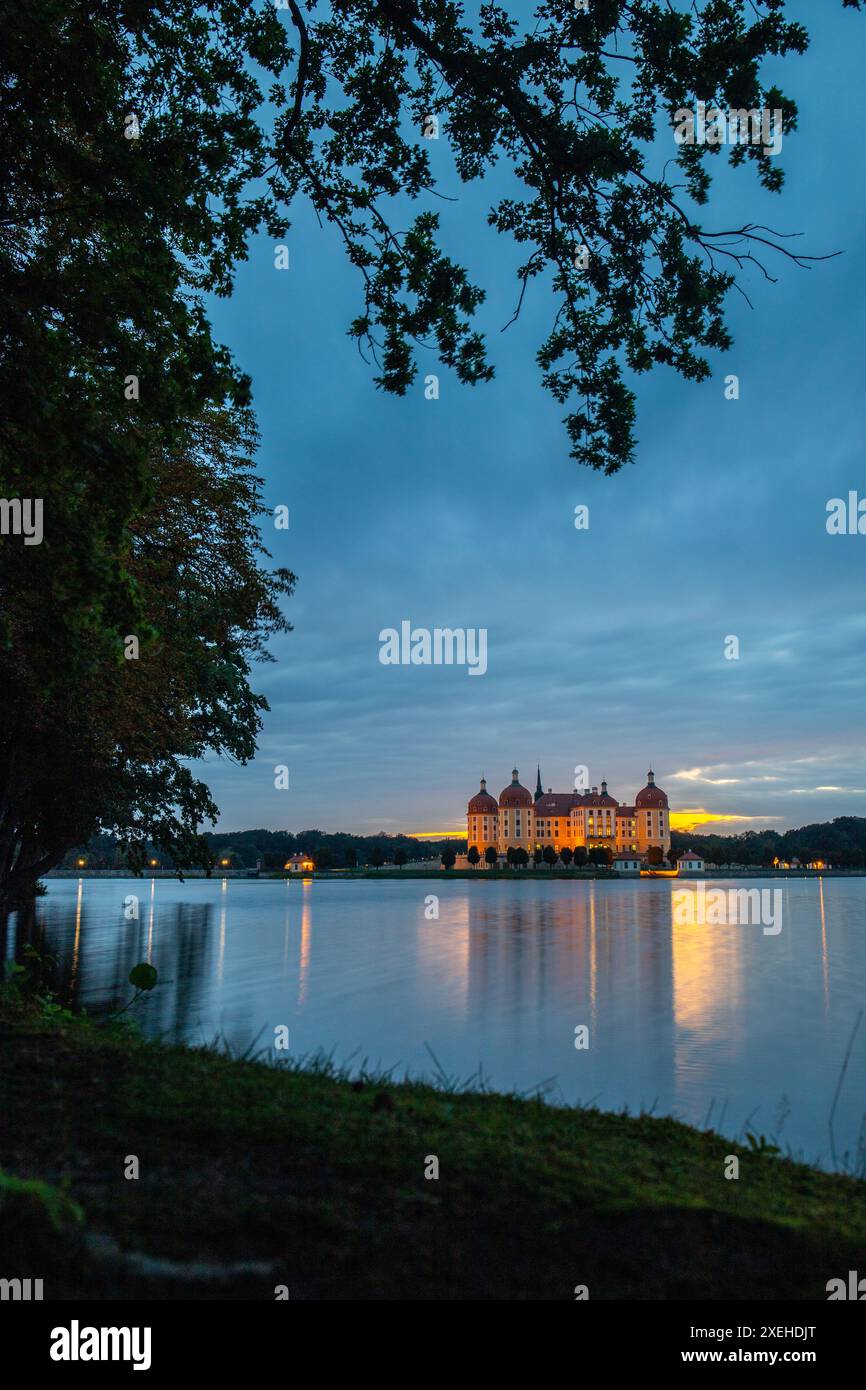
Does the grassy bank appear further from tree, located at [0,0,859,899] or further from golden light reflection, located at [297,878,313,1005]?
golden light reflection, located at [297,878,313,1005]

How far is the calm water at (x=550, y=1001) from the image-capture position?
54.0ft

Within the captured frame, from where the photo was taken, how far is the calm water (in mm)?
16453

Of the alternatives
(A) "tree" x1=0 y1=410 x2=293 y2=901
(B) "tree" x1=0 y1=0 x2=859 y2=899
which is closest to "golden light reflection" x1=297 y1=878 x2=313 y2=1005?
(A) "tree" x1=0 y1=410 x2=293 y2=901

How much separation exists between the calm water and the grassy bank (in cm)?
862

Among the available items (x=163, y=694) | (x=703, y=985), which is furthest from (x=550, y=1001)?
(x=163, y=694)

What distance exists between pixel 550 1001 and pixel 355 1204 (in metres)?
23.4

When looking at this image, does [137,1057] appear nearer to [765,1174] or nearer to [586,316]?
[765,1174]

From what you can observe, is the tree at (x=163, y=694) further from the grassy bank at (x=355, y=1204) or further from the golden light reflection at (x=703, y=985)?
the golden light reflection at (x=703, y=985)

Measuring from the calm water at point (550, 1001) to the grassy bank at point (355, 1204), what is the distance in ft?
28.3

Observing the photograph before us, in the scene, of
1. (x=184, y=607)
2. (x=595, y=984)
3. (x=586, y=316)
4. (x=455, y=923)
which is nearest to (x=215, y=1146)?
(x=586, y=316)

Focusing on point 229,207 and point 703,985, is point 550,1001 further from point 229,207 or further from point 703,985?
point 229,207

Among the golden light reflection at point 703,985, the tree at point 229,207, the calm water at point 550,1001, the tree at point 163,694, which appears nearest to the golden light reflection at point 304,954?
the calm water at point 550,1001

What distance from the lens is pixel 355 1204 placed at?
420cm
